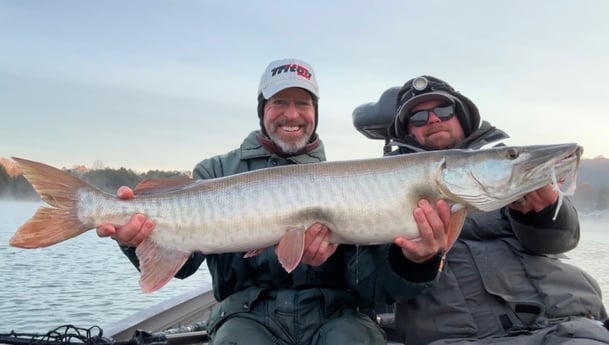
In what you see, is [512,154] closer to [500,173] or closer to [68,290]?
[500,173]

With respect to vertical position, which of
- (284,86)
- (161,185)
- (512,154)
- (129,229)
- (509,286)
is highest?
(284,86)

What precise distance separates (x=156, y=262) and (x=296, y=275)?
0.85 metres

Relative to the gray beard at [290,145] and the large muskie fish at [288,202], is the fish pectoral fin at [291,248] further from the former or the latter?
the gray beard at [290,145]

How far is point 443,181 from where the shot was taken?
2707 millimetres

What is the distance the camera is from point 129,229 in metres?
2.78

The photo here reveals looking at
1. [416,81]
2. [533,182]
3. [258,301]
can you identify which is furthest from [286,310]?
[416,81]

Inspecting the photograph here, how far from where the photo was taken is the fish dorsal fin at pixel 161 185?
9.58ft

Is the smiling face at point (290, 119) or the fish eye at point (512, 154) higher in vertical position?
the smiling face at point (290, 119)

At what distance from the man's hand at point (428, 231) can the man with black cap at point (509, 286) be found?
1 cm

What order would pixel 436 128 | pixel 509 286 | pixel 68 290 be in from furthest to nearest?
pixel 68 290 < pixel 436 128 < pixel 509 286

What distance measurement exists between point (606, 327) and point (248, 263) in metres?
2.02

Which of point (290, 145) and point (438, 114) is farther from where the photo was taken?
point (438, 114)

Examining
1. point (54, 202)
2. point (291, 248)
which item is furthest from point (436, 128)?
point (54, 202)

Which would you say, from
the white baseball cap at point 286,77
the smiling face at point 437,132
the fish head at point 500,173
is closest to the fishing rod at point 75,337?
the white baseball cap at point 286,77
